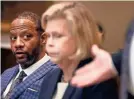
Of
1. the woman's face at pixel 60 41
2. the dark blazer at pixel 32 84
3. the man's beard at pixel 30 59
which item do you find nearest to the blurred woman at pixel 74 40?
the woman's face at pixel 60 41

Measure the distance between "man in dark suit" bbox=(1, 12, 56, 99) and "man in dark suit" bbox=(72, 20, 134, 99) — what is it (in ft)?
1.02

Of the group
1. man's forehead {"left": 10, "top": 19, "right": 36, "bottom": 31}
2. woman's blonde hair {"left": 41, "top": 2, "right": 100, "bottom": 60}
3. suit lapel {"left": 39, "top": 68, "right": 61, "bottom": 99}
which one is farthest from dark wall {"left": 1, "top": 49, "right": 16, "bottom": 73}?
woman's blonde hair {"left": 41, "top": 2, "right": 100, "bottom": 60}

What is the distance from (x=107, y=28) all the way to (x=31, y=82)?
834 mm

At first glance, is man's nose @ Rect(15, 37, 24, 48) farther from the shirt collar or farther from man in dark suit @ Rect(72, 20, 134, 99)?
man in dark suit @ Rect(72, 20, 134, 99)

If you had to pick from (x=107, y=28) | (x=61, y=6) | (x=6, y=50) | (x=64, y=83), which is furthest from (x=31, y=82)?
(x=6, y=50)

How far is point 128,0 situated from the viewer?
5.34ft

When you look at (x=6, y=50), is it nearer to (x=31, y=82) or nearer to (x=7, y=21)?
(x=7, y=21)

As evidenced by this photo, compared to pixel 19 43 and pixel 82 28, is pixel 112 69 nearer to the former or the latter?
pixel 82 28

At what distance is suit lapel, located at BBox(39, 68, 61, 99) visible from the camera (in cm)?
73

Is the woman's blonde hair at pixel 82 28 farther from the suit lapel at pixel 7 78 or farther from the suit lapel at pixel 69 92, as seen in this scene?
the suit lapel at pixel 7 78

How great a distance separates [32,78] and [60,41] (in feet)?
1.00

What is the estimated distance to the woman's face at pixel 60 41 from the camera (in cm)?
66

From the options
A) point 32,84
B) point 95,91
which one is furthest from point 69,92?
point 32,84

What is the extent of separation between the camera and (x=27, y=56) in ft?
3.19
